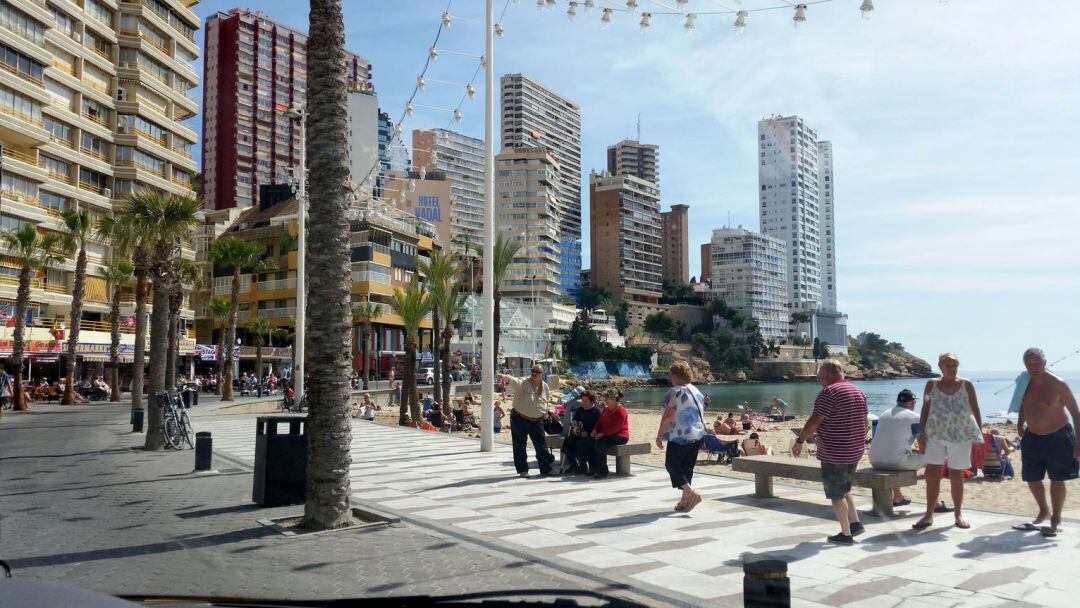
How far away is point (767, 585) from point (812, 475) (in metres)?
5.37

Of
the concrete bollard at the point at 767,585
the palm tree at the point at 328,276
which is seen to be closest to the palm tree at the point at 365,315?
the palm tree at the point at 328,276

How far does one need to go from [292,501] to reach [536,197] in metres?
131

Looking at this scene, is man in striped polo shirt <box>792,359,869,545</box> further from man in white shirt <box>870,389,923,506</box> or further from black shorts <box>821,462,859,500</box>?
man in white shirt <box>870,389,923,506</box>

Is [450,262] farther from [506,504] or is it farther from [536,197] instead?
[536,197]

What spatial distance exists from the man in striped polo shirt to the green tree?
13659 centimetres

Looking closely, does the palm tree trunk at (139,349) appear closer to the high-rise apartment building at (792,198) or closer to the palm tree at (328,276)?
the palm tree at (328,276)

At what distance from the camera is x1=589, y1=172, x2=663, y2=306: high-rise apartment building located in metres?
161

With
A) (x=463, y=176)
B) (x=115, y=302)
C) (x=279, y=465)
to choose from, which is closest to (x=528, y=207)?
(x=463, y=176)

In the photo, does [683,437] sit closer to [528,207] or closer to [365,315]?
[365,315]

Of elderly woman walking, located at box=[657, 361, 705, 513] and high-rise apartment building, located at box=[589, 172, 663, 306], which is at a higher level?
high-rise apartment building, located at box=[589, 172, 663, 306]

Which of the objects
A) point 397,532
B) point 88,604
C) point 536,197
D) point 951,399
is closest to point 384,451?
point 397,532

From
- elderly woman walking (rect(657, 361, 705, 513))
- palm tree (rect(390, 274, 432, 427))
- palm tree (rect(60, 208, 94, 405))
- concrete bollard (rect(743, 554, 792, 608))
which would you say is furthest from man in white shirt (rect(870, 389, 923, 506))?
palm tree (rect(60, 208, 94, 405))

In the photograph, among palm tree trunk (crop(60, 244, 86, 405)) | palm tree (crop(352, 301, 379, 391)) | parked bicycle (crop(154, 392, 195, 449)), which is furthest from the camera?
palm tree (crop(352, 301, 379, 391))

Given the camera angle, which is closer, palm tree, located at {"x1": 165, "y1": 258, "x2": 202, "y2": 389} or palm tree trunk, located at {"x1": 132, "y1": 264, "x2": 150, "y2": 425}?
palm tree trunk, located at {"x1": 132, "y1": 264, "x2": 150, "y2": 425}
